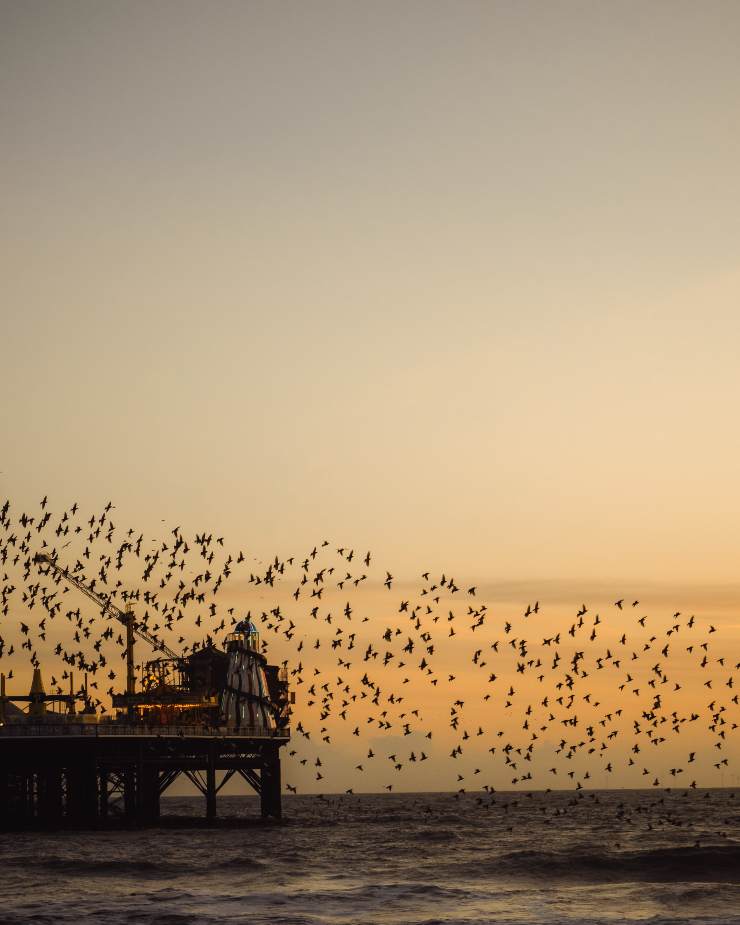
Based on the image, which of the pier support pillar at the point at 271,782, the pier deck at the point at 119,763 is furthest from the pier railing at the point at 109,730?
the pier support pillar at the point at 271,782

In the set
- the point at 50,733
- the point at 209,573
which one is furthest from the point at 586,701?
the point at 50,733

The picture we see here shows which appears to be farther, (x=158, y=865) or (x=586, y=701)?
(x=586, y=701)

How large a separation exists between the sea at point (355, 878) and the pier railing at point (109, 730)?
6907mm

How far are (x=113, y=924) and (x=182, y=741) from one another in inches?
2054

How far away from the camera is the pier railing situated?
9144 centimetres

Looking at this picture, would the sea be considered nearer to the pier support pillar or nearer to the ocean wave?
the ocean wave

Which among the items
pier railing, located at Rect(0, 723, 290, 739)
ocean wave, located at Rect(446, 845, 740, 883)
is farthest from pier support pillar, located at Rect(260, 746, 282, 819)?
ocean wave, located at Rect(446, 845, 740, 883)

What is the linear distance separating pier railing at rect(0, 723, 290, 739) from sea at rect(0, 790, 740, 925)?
22.7 ft

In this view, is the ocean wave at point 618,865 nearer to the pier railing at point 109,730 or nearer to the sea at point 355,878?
the sea at point 355,878

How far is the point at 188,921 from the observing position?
1955 inches

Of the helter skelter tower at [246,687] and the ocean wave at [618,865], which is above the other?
the helter skelter tower at [246,687]

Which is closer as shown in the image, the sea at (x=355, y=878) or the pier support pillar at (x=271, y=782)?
the sea at (x=355, y=878)

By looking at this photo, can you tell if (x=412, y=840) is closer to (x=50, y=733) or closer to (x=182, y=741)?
(x=182, y=741)

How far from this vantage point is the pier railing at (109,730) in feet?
300
